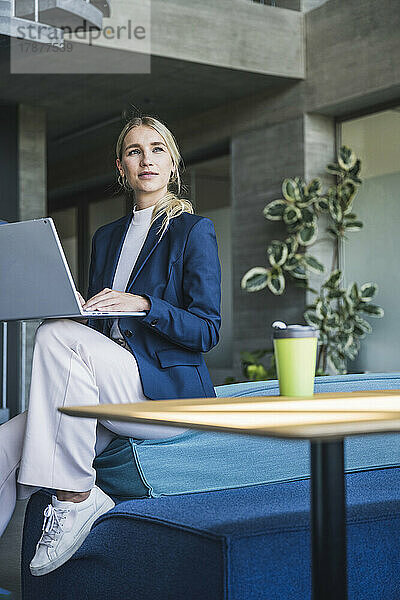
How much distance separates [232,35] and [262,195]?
1326 millimetres

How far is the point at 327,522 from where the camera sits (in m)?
1.14

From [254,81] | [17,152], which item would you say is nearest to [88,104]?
[17,152]

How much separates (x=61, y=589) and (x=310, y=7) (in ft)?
20.2

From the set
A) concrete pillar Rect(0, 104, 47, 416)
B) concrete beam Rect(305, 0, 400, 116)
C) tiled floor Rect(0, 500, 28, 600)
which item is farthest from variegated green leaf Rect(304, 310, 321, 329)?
tiled floor Rect(0, 500, 28, 600)

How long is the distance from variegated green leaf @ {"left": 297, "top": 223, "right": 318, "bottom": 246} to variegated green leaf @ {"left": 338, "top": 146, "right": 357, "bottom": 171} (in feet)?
1.64

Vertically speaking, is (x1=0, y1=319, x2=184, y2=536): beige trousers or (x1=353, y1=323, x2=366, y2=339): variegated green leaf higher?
(x1=353, y1=323, x2=366, y2=339): variegated green leaf

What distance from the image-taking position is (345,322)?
638 centimetres

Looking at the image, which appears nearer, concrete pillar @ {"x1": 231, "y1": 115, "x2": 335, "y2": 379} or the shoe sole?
the shoe sole

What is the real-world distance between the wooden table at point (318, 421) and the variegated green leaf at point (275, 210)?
547 cm

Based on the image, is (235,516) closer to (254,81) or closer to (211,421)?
(211,421)

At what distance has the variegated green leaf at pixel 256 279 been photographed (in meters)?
6.65

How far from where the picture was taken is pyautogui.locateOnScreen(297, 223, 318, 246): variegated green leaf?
6516 millimetres

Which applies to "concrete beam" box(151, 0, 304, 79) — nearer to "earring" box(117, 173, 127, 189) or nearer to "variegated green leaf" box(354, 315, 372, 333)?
"variegated green leaf" box(354, 315, 372, 333)

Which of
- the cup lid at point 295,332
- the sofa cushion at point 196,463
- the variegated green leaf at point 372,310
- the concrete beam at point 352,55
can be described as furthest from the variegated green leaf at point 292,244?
the cup lid at point 295,332
